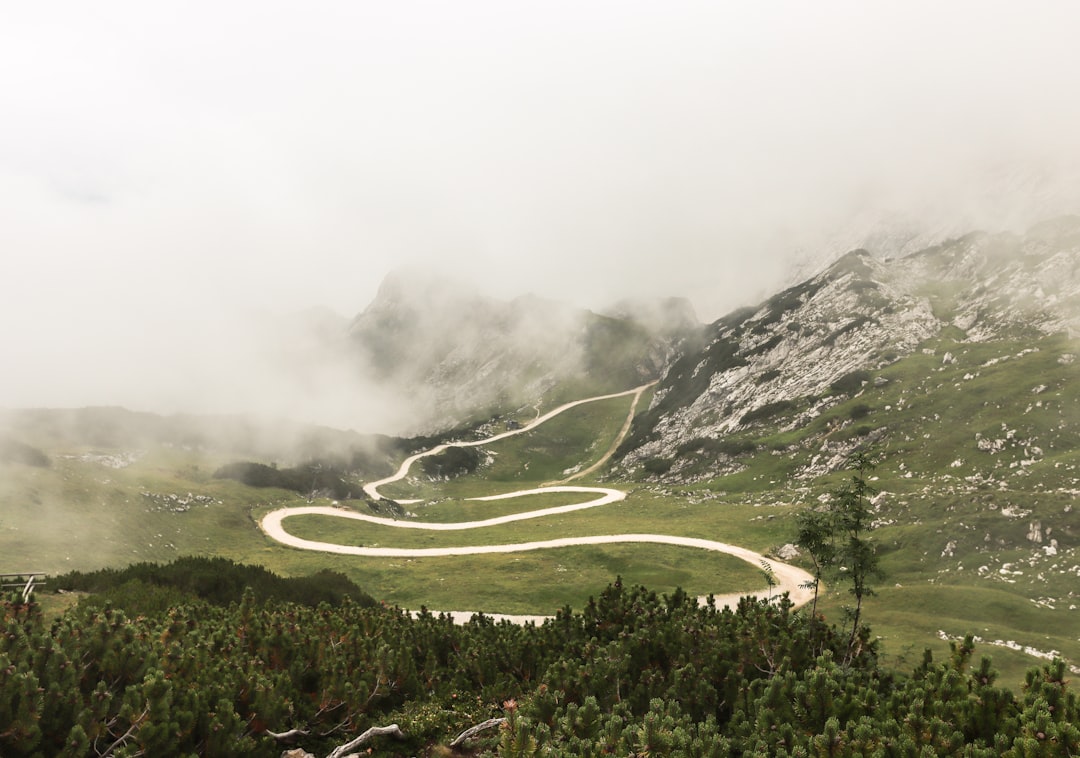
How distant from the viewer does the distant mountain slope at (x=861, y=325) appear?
129000 mm

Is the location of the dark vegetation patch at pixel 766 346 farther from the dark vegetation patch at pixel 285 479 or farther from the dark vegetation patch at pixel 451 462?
the dark vegetation patch at pixel 285 479

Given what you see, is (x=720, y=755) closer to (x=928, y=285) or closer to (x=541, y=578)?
(x=541, y=578)

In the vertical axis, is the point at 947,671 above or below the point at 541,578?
above

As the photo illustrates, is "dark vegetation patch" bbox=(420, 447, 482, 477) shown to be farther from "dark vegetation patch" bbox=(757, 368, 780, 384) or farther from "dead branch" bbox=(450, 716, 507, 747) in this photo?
"dead branch" bbox=(450, 716, 507, 747)

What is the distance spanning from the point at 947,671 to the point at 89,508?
289 feet

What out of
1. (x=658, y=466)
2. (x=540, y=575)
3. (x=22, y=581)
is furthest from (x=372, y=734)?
(x=658, y=466)

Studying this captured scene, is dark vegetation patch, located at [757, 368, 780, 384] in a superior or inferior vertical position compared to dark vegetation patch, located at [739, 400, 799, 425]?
superior

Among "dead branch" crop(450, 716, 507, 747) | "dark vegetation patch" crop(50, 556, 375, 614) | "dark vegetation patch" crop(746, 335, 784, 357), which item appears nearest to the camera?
"dead branch" crop(450, 716, 507, 747)

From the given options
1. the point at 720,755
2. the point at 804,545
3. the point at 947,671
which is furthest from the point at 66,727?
the point at 804,545

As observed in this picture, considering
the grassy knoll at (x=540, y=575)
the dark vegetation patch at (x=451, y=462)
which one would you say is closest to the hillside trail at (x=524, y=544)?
the grassy knoll at (x=540, y=575)

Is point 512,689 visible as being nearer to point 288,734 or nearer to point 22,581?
point 288,734

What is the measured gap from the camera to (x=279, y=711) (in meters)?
15.2

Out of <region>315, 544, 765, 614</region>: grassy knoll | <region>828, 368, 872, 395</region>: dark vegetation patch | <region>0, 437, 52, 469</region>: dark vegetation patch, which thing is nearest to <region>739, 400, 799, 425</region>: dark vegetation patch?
<region>828, 368, 872, 395</region>: dark vegetation patch

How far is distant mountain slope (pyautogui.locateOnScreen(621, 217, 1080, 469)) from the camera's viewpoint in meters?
129
